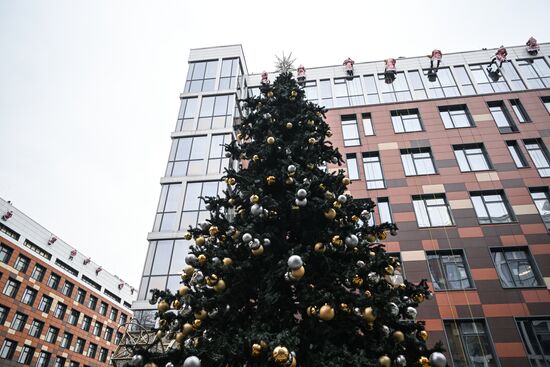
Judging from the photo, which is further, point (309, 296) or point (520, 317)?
point (520, 317)

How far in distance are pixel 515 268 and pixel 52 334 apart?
41871mm

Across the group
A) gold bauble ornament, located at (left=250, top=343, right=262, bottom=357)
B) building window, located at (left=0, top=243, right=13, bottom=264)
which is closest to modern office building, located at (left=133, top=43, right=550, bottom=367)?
gold bauble ornament, located at (left=250, top=343, right=262, bottom=357)

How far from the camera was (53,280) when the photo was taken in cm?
3547

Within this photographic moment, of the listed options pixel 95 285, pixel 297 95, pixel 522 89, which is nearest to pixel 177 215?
pixel 297 95

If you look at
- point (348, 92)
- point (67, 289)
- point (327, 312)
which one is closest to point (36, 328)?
point (67, 289)

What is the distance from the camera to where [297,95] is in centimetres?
822

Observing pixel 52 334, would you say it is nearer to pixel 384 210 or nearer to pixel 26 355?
pixel 26 355

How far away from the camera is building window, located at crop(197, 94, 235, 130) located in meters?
22.0

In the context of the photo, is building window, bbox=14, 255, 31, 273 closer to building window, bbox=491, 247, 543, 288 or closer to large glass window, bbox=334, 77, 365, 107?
large glass window, bbox=334, 77, 365, 107

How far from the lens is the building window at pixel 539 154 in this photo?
16.4 meters

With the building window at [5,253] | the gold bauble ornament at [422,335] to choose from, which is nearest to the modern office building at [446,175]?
the gold bauble ornament at [422,335]

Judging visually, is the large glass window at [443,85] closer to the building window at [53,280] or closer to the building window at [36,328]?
the building window at [53,280]

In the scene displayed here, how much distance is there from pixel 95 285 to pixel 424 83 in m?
44.4

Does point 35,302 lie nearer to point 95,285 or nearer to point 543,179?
point 95,285
